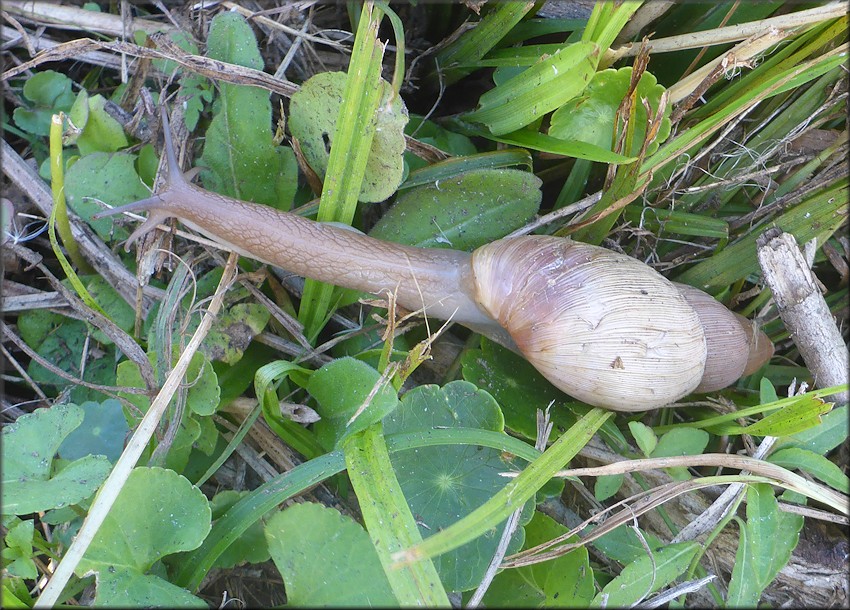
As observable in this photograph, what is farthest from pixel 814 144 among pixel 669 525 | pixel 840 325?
pixel 669 525

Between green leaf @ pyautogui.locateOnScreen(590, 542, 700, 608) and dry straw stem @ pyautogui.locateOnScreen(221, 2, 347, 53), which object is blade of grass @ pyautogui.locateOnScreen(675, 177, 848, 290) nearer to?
green leaf @ pyautogui.locateOnScreen(590, 542, 700, 608)

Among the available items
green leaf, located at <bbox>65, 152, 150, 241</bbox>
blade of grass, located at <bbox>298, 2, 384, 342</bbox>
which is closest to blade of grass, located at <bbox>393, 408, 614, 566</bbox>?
blade of grass, located at <bbox>298, 2, 384, 342</bbox>

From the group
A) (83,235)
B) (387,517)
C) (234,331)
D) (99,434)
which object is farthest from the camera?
(83,235)

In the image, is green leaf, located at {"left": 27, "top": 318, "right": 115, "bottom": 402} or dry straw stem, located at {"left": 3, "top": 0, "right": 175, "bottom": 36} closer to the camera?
green leaf, located at {"left": 27, "top": 318, "right": 115, "bottom": 402}

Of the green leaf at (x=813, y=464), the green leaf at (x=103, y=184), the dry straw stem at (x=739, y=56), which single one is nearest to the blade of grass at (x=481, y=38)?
the dry straw stem at (x=739, y=56)

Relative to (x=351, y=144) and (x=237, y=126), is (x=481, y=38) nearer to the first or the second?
(x=351, y=144)

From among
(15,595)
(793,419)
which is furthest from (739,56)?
(15,595)
